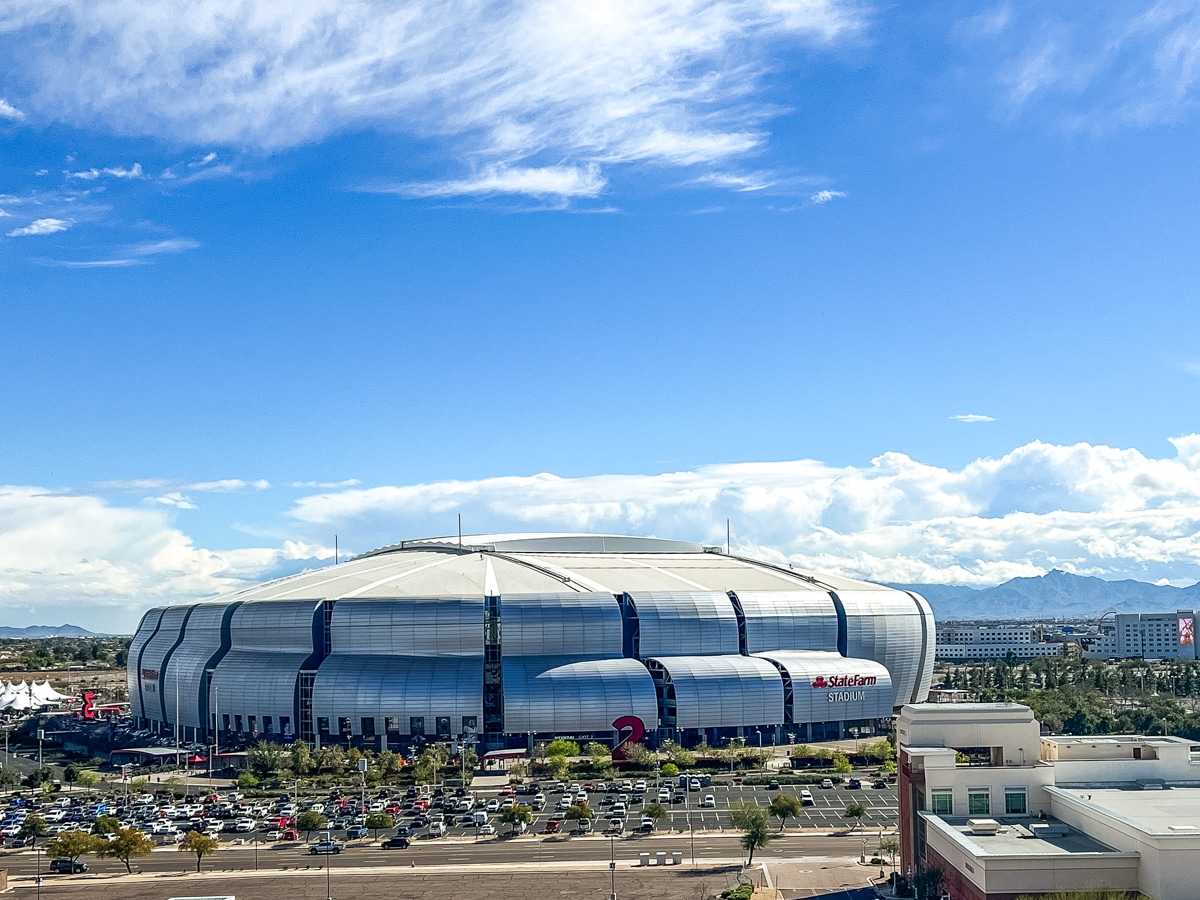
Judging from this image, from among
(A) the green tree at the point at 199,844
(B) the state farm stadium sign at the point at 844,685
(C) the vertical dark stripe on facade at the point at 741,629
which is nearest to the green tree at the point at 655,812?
(A) the green tree at the point at 199,844

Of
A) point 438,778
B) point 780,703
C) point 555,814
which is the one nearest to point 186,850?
point 555,814

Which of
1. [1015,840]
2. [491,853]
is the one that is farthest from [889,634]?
[1015,840]

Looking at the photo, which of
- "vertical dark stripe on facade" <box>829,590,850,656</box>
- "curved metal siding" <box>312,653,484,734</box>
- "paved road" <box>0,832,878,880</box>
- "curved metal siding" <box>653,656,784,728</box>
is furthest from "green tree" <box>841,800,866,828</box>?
"vertical dark stripe on facade" <box>829,590,850,656</box>

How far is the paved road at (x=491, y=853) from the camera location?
285 feet

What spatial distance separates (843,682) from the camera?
5994 inches

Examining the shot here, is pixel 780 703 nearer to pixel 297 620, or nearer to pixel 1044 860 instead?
pixel 297 620

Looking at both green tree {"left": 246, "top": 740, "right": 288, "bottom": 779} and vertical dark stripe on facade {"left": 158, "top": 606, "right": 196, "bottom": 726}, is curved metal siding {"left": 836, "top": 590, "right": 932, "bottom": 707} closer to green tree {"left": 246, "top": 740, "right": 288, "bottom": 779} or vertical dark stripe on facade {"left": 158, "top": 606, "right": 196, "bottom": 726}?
green tree {"left": 246, "top": 740, "right": 288, "bottom": 779}

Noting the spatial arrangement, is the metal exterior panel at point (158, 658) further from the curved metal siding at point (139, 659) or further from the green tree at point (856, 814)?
the green tree at point (856, 814)

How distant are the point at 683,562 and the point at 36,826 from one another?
101 m

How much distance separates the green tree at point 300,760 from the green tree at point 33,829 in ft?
97.9

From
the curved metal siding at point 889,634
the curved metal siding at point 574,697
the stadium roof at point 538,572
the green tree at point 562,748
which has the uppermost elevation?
the stadium roof at point 538,572

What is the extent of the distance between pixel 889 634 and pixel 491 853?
90397 mm

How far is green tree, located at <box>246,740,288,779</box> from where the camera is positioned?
4995 inches

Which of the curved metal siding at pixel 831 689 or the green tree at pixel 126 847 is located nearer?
the green tree at pixel 126 847
